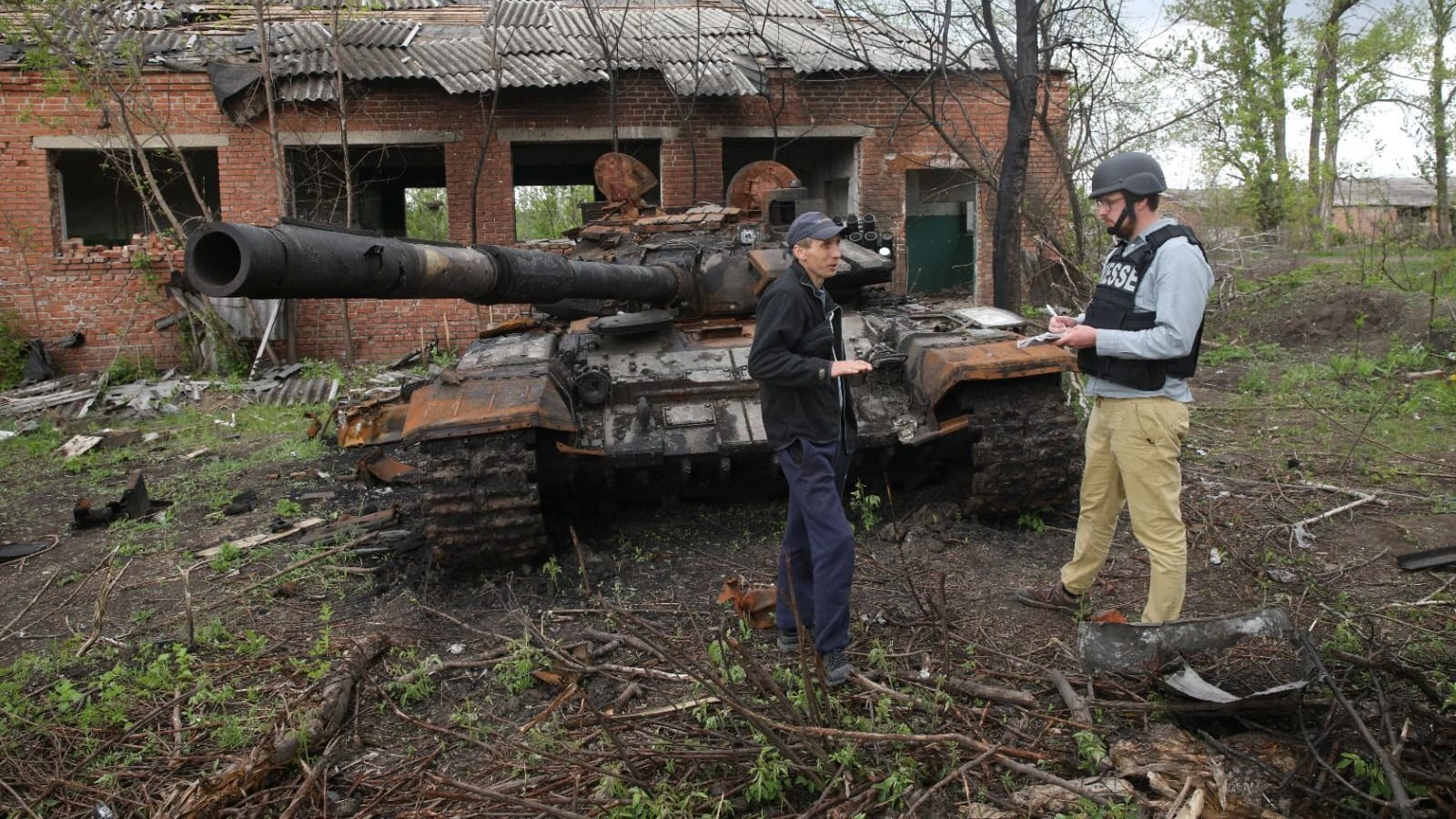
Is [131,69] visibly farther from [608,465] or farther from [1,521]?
[608,465]

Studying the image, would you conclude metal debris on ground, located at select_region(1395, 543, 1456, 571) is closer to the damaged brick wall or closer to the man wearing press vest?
the man wearing press vest

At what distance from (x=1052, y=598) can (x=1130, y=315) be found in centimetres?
149

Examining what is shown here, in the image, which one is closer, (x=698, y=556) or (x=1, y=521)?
(x=698, y=556)

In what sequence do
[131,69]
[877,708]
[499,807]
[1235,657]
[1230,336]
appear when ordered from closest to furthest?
[499,807], [877,708], [1235,657], [131,69], [1230,336]

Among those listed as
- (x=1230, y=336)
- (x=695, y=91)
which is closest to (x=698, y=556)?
(x=695, y=91)

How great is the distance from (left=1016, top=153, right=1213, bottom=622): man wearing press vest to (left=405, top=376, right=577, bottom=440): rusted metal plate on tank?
2.72m

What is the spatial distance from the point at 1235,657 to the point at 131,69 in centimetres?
1424

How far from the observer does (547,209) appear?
3147cm

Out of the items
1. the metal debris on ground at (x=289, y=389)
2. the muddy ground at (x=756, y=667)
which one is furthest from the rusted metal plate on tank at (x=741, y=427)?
the metal debris on ground at (x=289, y=389)

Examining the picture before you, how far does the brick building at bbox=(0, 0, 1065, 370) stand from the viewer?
1375 cm

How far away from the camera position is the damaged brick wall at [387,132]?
548 inches

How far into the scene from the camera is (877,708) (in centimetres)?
396

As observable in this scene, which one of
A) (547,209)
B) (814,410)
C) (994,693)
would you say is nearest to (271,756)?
(814,410)

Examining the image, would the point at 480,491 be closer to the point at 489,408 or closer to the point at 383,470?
the point at 489,408
